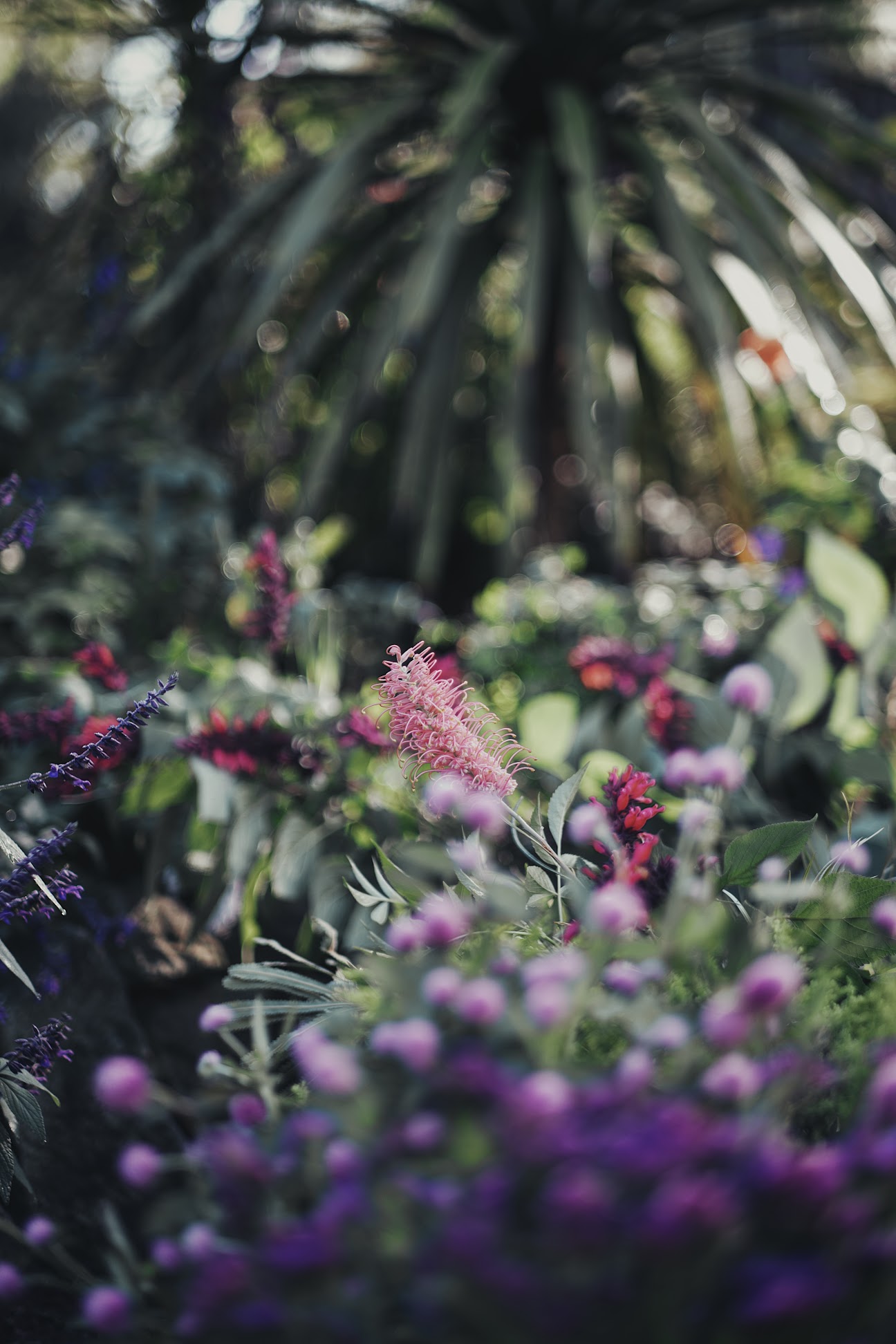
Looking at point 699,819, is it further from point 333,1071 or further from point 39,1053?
point 39,1053

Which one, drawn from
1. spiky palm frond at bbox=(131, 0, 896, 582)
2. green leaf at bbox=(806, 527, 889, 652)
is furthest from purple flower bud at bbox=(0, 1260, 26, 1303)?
spiky palm frond at bbox=(131, 0, 896, 582)

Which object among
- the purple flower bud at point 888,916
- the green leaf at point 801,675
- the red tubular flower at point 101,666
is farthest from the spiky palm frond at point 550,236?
the purple flower bud at point 888,916

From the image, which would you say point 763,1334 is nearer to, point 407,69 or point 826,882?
point 826,882

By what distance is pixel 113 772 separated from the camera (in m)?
1.14

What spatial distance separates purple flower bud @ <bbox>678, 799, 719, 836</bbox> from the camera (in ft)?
1.71

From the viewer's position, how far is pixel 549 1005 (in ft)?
1.24

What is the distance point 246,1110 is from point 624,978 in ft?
0.74

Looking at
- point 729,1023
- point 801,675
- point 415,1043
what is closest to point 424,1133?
point 415,1043

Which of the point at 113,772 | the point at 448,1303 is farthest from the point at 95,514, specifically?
the point at 448,1303

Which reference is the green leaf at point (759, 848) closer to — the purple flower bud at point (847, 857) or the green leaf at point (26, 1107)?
the purple flower bud at point (847, 857)

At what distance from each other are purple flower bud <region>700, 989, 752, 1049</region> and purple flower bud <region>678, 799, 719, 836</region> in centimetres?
12

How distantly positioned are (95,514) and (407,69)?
182cm

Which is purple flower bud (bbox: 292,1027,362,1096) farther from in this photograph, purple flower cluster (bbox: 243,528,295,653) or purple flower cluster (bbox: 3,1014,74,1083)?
purple flower cluster (bbox: 243,528,295,653)

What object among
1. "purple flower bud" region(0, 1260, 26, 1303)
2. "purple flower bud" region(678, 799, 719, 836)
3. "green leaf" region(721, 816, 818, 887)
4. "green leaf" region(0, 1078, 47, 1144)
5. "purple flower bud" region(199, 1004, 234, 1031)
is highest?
"purple flower bud" region(678, 799, 719, 836)
